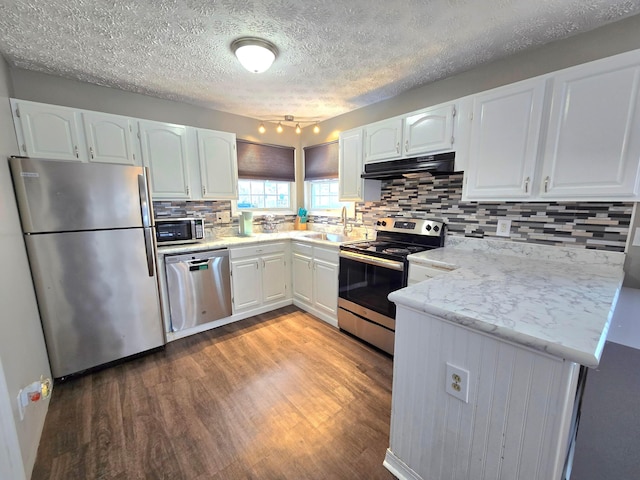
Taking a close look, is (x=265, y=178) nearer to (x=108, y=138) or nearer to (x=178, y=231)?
(x=178, y=231)

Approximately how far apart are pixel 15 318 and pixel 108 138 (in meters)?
1.57

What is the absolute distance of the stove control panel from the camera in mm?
2394

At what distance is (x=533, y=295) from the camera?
3.83 ft

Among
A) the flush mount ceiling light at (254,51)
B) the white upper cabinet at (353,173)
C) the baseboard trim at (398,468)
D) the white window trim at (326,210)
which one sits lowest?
the baseboard trim at (398,468)

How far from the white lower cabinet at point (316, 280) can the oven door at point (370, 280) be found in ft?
0.45

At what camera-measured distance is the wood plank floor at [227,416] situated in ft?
4.45

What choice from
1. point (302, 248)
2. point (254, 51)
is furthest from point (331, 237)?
point (254, 51)

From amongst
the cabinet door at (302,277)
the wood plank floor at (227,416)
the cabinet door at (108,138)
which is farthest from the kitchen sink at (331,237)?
the cabinet door at (108,138)

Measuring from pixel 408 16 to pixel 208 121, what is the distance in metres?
2.39

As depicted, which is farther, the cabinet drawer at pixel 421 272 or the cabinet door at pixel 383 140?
the cabinet door at pixel 383 140

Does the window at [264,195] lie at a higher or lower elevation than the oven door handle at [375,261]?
higher

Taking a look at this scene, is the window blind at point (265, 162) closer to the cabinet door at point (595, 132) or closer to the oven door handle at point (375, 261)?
the oven door handle at point (375, 261)

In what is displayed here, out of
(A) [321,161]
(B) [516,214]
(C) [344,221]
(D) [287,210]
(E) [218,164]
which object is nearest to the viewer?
(B) [516,214]

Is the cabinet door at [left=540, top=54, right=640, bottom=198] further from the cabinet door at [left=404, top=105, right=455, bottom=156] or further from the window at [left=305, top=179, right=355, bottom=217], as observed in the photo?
the window at [left=305, top=179, right=355, bottom=217]
